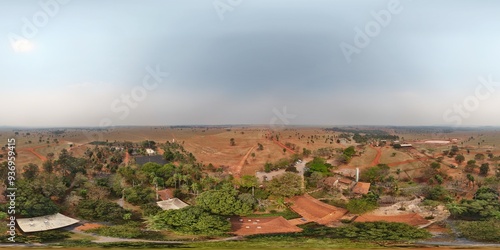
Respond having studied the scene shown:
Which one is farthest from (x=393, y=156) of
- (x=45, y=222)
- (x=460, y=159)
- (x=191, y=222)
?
(x=45, y=222)

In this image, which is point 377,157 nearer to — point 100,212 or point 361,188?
point 361,188

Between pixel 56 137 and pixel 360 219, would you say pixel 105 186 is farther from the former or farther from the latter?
pixel 360 219

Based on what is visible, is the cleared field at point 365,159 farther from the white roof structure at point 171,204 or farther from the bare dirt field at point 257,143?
the white roof structure at point 171,204

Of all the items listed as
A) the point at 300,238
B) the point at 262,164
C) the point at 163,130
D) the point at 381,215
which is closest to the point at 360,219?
the point at 381,215

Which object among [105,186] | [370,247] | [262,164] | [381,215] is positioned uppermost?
[262,164]

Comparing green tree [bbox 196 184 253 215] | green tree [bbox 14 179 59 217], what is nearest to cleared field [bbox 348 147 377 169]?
green tree [bbox 196 184 253 215]

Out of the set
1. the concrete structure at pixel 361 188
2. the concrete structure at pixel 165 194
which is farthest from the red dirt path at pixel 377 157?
the concrete structure at pixel 165 194
